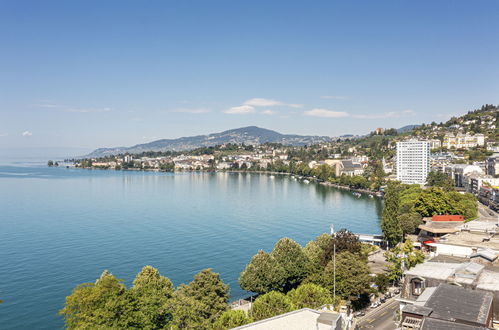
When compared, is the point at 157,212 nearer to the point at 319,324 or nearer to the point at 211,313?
the point at 211,313

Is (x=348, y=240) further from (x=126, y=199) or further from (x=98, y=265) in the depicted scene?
(x=126, y=199)

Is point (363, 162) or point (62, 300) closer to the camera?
point (62, 300)

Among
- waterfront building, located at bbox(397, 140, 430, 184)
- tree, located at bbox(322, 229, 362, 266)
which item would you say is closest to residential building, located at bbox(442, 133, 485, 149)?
waterfront building, located at bbox(397, 140, 430, 184)

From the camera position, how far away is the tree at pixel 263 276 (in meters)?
17.6

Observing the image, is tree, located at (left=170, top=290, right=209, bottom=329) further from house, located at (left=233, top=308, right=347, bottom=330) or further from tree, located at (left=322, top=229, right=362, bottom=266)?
tree, located at (left=322, top=229, right=362, bottom=266)

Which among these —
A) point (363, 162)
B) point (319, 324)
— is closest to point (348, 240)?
point (319, 324)

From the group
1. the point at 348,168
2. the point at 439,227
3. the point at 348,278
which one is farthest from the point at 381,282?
the point at 348,168

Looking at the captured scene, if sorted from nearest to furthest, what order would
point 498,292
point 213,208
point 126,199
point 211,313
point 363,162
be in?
point 498,292
point 211,313
point 213,208
point 126,199
point 363,162

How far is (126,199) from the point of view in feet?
186

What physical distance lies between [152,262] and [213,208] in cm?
2315

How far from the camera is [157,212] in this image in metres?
45.1

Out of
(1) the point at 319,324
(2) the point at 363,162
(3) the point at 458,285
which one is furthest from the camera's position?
(2) the point at 363,162

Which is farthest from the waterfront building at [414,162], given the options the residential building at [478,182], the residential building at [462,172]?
the residential building at [478,182]

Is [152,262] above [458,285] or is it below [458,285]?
below
